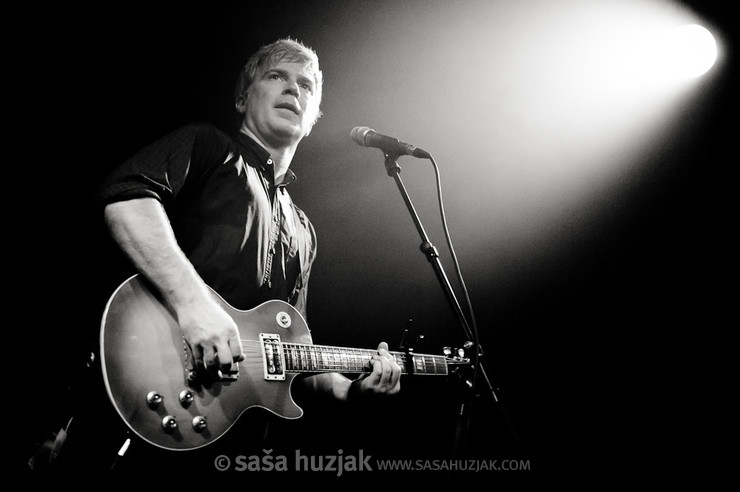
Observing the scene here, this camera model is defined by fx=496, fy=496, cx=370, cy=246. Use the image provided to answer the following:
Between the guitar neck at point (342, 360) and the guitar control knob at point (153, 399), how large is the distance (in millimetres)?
446

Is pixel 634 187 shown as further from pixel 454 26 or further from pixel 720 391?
pixel 454 26

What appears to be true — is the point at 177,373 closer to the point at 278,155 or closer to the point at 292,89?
the point at 278,155

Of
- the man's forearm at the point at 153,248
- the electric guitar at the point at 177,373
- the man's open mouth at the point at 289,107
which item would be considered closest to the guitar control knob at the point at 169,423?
the electric guitar at the point at 177,373

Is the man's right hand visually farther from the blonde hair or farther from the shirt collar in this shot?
the blonde hair

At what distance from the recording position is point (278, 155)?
2254 mm

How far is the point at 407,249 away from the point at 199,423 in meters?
1.87

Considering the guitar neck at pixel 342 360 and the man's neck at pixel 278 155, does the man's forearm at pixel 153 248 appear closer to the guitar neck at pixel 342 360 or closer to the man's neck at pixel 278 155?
the guitar neck at pixel 342 360

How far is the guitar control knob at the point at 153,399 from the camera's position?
1254mm

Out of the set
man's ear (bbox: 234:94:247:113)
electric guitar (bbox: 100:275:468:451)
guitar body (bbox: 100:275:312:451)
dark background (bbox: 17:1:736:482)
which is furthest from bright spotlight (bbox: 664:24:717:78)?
guitar body (bbox: 100:275:312:451)

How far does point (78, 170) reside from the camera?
190cm

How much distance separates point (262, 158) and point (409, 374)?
3.64 feet

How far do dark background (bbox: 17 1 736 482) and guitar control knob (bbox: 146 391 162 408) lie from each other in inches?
16.5

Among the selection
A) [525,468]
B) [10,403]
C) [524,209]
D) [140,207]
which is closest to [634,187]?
[524,209]

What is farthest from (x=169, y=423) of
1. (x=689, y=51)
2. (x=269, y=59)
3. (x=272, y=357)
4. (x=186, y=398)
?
(x=689, y=51)
